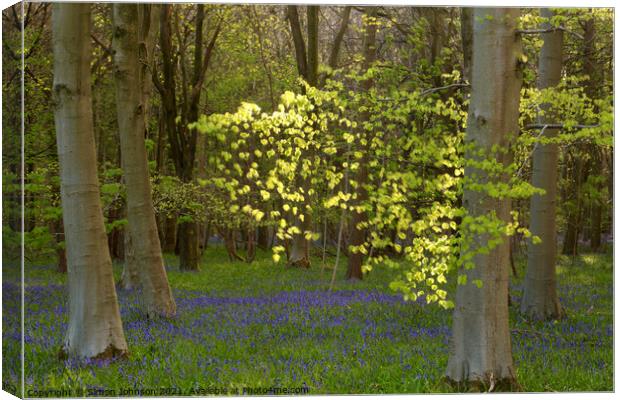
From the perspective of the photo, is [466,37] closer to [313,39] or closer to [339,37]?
[339,37]

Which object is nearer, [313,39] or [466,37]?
[313,39]

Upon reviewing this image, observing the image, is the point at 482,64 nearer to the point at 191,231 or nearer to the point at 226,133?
the point at 226,133

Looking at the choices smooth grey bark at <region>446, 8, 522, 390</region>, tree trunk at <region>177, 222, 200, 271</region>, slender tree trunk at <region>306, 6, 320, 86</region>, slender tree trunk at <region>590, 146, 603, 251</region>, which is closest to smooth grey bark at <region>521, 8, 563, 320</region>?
slender tree trunk at <region>590, 146, 603, 251</region>

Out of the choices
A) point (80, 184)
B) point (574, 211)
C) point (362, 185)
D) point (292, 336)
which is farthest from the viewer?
point (574, 211)

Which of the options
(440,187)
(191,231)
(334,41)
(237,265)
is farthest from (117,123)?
(440,187)

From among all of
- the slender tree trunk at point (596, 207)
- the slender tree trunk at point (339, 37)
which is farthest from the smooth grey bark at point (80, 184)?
the slender tree trunk at point (596, 207)

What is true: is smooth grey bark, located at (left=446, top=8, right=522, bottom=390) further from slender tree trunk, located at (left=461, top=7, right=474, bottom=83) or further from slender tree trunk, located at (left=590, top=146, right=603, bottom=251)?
slender tree trunk, located at (left=461, top=7, right=474, bottom=83)

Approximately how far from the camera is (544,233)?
8.34 metres

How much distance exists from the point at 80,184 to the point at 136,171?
130 centimetres

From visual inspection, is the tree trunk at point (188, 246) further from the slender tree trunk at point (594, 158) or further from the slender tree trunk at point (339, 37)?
the slender tree trunk at point (594, 158)

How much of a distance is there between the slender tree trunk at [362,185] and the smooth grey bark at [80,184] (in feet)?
8.19

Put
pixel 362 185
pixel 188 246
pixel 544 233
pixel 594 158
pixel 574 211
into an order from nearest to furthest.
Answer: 1. pixel 362 185
2. pixel 594 158
3. pixel 574 211
4. pixel 544 233
5. pixel 188 246

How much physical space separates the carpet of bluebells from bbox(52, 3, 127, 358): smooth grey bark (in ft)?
1.17

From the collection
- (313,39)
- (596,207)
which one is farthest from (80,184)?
(596,207)
